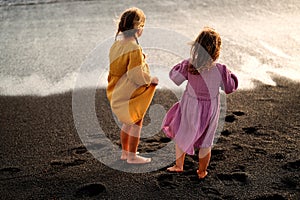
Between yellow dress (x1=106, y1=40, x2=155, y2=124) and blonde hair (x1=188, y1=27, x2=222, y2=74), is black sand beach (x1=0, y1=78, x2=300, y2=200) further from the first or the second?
Answer: blonde hair (x1=188, y1=27, x2=222, y2=74)

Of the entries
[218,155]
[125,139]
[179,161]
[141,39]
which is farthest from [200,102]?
[141,39]

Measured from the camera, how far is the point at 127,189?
339 cm

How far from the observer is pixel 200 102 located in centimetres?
342

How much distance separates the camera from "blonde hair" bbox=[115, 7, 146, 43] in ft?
11.4

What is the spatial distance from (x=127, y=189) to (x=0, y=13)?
5202 millimetres

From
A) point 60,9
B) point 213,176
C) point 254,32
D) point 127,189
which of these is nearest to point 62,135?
point 127,189

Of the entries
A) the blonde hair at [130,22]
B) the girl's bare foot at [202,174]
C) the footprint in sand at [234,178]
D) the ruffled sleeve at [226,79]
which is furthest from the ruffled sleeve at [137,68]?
the footprint in sand at [234,178]

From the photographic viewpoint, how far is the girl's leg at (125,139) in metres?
3.74

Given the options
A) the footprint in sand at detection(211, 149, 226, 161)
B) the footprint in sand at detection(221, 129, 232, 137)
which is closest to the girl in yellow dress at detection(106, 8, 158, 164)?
the footprint in sand at detection(211, 149, 226, 161)

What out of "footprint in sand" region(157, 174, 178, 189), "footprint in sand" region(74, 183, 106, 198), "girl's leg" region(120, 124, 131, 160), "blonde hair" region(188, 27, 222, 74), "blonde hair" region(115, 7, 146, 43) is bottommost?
"footprint in sand" region(74, 183, 106, 198)

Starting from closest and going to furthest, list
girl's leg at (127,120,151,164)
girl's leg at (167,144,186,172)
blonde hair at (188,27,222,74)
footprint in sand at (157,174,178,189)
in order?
blonde hair at (188,27,222,74)
footprint in sand at (157,174,178,189)
girl's leg at (167,144,186,172)
girl's leg at (127,120,151,164)

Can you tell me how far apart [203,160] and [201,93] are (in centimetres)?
46

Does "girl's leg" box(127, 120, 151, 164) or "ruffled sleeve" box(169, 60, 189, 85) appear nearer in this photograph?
"ruffled sleeve" box(169, 60, 189, 85)

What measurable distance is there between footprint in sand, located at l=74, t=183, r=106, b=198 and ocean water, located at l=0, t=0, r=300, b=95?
1899 millimetres
